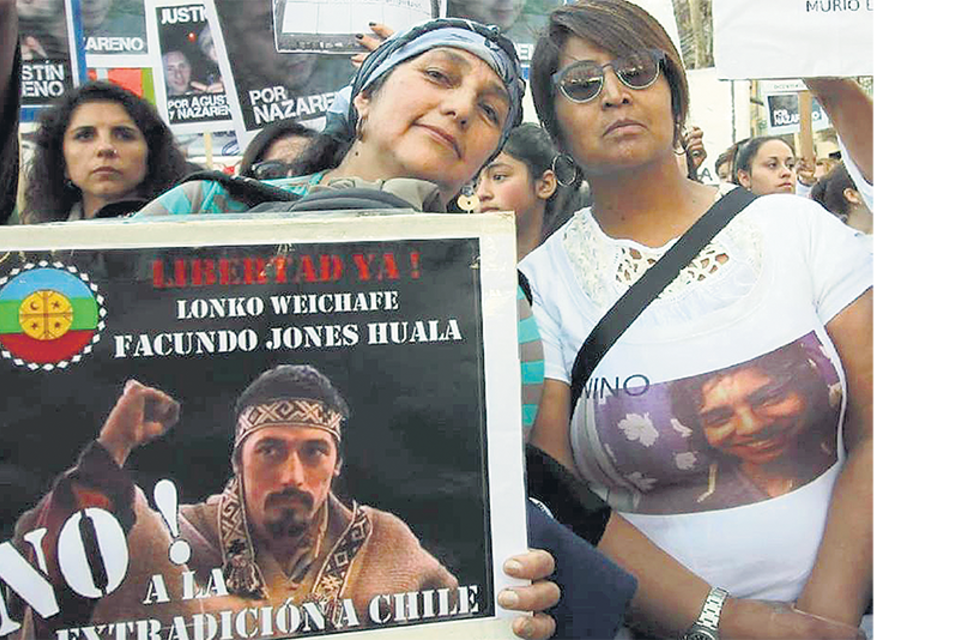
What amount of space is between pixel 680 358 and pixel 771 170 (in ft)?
1.32

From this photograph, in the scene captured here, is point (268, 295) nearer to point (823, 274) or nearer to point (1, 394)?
point (1, 394)

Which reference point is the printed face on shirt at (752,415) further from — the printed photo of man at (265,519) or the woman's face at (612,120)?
the printed photo of man at (265,519)

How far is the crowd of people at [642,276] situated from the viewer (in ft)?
5.63

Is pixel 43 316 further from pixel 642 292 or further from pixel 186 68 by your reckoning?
pixel 642 292

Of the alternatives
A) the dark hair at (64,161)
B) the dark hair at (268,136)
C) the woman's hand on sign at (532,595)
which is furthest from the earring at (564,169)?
the woman's hand on sign at (532,595)

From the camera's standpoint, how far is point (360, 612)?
1349 mm

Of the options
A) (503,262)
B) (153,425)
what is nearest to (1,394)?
(153,425)

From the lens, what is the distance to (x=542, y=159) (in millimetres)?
1860

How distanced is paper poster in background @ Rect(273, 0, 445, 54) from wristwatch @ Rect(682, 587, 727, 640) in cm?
110

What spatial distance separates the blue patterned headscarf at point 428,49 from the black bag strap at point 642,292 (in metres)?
0.34

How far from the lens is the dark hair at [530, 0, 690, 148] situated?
183cm

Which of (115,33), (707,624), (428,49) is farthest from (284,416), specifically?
(707,624)

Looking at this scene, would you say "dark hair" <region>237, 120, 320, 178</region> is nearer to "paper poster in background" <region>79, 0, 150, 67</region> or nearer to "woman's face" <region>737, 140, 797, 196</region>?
"paper poster in background" <region>79, 0, 150, 67</region>

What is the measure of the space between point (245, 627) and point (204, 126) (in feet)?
2.82
